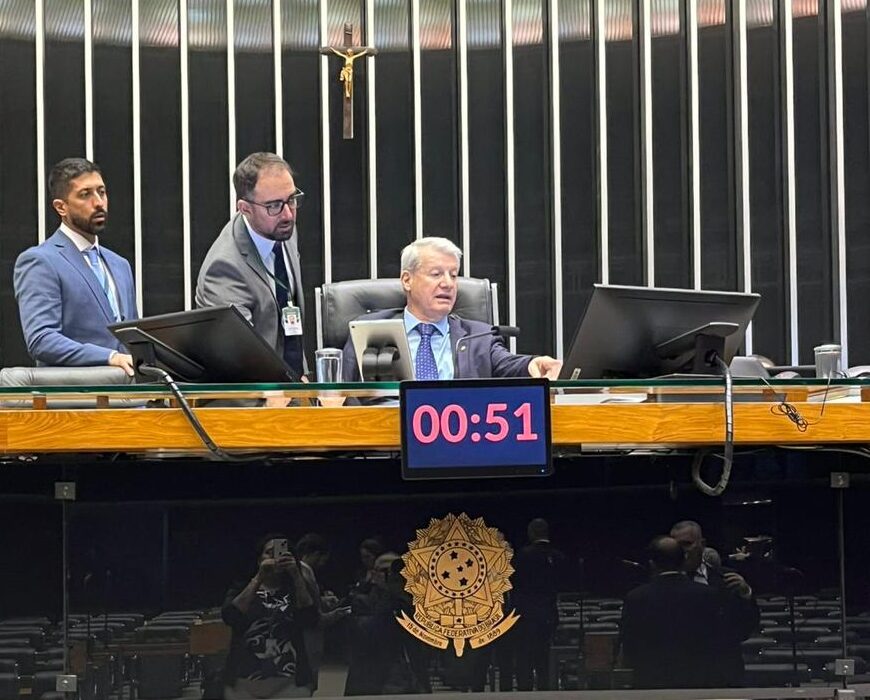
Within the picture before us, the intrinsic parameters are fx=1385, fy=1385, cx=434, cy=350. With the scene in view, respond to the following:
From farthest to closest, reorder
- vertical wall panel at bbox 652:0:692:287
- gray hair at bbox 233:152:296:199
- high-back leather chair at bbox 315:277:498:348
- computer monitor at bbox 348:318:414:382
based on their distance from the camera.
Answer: vertical wall panel at bbox 652:0:692:287 < high-back leather chair at bbox 315:277:498:348 < gray hair at bbox 233:152:296:199 < computer monitor at bbox 348:318:414:382

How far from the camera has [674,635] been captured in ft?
7.20

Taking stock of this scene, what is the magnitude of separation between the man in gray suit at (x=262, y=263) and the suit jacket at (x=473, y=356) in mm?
205

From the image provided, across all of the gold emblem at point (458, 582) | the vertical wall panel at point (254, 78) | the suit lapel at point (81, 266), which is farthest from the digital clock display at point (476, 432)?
the vertical wall panel at point (254, 78)

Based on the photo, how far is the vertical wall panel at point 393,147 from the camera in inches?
227

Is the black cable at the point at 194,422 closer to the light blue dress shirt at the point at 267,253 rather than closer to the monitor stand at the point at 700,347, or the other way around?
the monitor stand at the point at 700,347

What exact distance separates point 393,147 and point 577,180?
78 centimetres

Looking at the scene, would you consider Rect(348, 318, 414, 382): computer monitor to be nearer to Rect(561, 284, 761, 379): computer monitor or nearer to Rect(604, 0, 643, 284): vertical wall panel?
Rect(561, 284, 761, 379): computer monitor

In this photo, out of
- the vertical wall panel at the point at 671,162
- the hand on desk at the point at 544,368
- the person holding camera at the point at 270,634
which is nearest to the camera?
the person holding camera at the point at 270,634

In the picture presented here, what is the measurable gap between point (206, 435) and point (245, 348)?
11.1 inches

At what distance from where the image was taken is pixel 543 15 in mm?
5848

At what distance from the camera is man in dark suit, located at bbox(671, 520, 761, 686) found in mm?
2191

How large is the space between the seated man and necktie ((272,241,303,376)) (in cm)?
22

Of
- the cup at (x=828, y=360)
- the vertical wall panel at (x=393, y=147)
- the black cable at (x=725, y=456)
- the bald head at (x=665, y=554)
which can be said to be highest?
the vertical wall panel at (x=393, y=147)

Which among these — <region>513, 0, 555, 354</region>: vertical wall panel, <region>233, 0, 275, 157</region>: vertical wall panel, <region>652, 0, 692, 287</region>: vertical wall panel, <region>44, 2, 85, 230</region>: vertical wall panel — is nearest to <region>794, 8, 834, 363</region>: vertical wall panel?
<region>652, 0, 692, 287</region>: vertical wall panel
